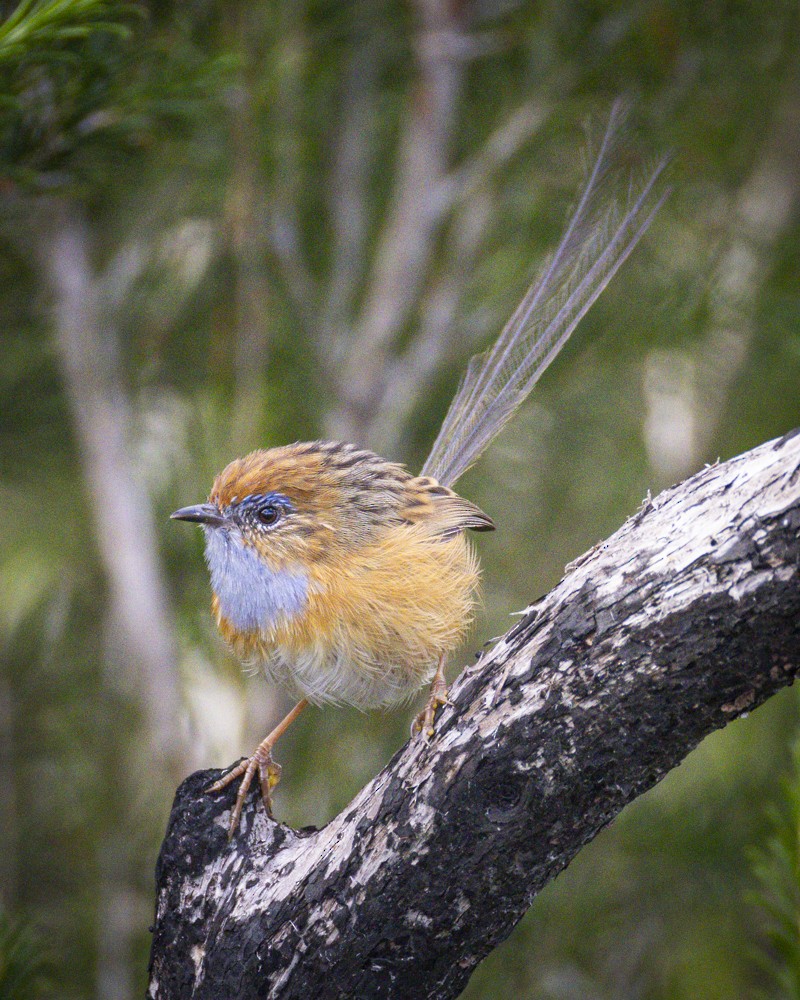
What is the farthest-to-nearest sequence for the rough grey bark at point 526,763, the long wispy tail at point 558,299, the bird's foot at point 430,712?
1. the long wispy tail at point 558,299
2. the bird's foot at point 430,712
3. the rough grey bark at point 526,763

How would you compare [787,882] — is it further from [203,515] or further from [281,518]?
[203,515]

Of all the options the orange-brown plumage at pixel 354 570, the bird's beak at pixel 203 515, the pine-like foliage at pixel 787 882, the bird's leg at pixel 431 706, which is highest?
the bird's beak at pixel 203 515

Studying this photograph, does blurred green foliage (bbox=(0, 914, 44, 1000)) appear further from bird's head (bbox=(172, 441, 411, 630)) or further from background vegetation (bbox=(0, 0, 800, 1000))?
background vegetation (bbox=(0, 0, 800, 1000))

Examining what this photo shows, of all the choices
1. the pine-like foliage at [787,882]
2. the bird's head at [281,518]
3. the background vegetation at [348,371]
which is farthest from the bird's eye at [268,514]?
the pine-like foliage at [787,882]

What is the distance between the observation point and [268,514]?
7.84 feet

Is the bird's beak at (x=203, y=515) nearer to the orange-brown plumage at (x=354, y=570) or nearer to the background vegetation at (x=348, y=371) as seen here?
the orange-brown plumage at (x=354, y=570)

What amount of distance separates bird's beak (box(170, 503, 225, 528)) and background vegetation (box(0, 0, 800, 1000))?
1.00 m

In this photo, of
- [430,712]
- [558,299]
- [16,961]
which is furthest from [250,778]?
[558,299]

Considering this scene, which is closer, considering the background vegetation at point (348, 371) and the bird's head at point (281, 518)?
the bird's head at point (281, 518)

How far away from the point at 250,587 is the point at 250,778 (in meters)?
0.55

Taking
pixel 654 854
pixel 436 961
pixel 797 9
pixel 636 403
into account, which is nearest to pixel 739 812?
pixel 654 854

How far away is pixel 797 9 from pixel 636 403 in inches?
68.5

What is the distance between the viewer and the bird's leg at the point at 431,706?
1.56 m

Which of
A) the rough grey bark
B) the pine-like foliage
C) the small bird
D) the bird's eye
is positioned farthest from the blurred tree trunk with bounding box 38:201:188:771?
the pine-like foliage
